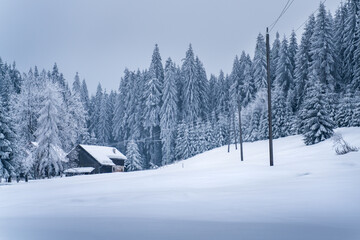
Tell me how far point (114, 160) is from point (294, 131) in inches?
1189

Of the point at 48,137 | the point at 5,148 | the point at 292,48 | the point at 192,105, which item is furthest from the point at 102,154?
the point at 292,48

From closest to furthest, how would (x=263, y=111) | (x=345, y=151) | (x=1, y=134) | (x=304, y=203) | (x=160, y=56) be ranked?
(x=304, y=203)
(x=345, y=151)
(x=1, y=134)
(x=263, y=111)
(x=160, y=56)

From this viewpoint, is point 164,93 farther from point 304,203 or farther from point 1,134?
point 304,203

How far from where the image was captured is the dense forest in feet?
107

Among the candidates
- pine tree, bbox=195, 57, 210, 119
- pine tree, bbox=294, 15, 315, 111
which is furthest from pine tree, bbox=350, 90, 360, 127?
pine tree, bbox=195, 57, 210, 119

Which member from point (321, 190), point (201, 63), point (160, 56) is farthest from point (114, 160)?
point (321, 190)

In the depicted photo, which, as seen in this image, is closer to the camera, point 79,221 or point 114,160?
point 79,221

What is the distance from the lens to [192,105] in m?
52.5

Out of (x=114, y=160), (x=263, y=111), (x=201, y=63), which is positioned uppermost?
(x=201, y=63)

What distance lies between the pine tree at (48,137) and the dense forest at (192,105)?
0.36 ft

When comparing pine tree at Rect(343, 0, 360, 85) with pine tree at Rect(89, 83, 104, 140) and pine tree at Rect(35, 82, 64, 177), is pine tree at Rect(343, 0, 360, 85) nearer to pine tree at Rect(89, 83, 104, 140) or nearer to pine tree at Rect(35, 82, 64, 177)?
pine tree at Rect(35, 82, 64, 177)

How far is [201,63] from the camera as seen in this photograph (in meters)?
61.4

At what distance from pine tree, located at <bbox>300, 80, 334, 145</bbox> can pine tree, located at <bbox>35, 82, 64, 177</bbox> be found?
2689 centimetres

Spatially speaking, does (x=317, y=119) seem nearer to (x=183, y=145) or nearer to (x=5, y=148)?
(x=183, y=145)
